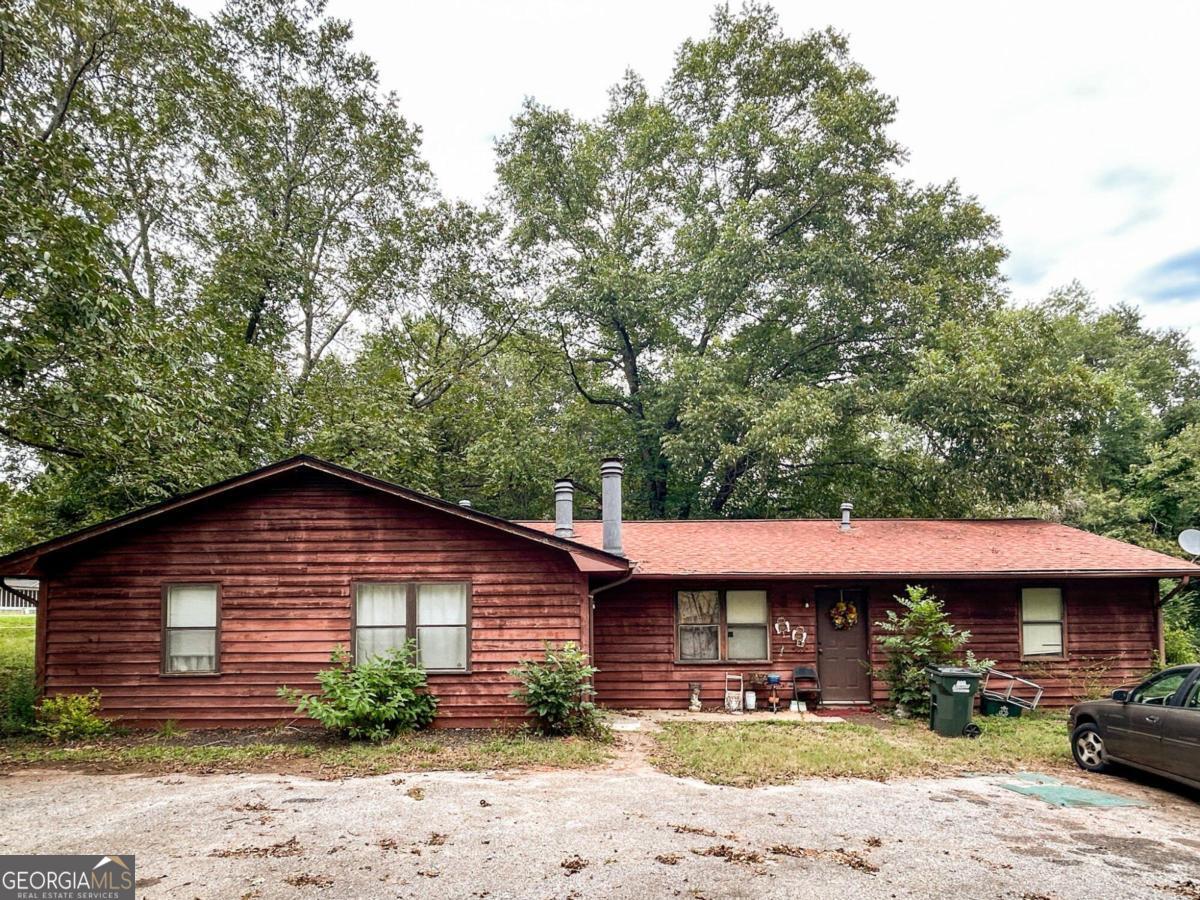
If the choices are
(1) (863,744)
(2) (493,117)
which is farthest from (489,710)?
(2) (493,117)

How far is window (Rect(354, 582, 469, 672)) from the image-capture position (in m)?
10.3

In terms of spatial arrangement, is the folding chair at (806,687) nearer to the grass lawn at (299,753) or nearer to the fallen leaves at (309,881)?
the grass lawn at (299,753)

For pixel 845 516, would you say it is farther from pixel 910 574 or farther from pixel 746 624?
pixel 746 624

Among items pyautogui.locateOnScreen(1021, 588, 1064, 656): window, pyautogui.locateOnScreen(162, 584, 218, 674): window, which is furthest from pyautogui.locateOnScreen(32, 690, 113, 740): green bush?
pyautogui.locateOnScreen(1021, 588, 1064, 656): window

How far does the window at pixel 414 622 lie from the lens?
33.8 ft

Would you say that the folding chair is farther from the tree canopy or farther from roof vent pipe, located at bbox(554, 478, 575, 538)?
the tree canopy

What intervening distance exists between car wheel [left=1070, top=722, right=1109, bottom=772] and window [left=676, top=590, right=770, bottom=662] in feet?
15.3

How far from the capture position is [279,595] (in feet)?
33.7

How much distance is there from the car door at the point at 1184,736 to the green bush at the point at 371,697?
27.8 ft

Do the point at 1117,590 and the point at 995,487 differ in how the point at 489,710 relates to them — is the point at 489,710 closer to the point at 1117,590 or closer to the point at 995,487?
the point at 1117,590

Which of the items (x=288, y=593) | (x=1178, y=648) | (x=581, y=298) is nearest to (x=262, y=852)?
(x=288, y=593)

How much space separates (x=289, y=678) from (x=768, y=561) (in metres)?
7.73

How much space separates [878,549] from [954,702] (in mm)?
3609

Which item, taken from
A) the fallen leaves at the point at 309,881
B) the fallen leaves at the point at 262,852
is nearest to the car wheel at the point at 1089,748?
the fallen leaves at the point at 309,881
